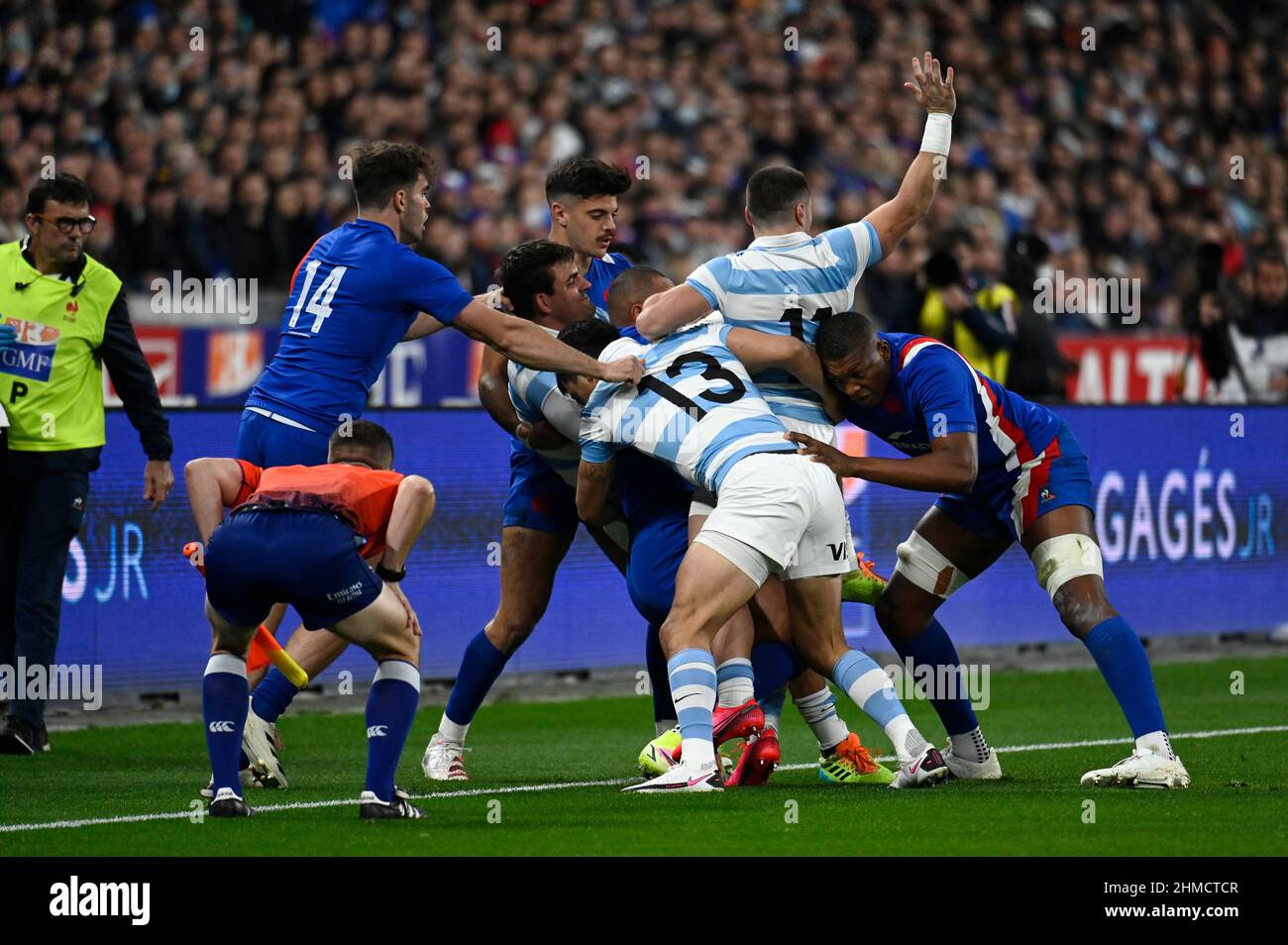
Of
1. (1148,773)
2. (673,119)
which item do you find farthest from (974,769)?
(673,119)

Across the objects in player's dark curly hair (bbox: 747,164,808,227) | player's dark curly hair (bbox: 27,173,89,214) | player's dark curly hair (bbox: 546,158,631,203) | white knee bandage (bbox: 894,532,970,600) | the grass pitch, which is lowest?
the grass pitch

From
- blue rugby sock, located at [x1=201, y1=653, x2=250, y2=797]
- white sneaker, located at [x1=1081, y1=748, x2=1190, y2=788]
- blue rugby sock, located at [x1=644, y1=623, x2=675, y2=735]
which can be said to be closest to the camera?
blue rugby sock, located at [x1=201, y1=653, x2=250, y2=797]

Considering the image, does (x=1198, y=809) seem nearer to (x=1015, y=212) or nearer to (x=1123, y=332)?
(x=1123, y=332)

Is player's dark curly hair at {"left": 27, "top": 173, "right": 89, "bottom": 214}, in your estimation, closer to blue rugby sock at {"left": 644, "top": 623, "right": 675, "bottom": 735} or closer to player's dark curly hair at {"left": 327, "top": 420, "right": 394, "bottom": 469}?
player's dark curly hair at {"left": 327, "top": 420, "right": 394, "bottom": 469}

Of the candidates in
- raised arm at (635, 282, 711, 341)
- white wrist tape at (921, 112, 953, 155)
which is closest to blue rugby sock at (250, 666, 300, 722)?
raised arm at (635, 282, 711, 341)

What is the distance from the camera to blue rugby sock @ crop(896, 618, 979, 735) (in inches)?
306

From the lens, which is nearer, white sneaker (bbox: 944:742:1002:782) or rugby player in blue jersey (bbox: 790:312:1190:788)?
rugby player in blue jersey (bbox: 790:312:1190:788)

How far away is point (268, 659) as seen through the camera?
7887 mm

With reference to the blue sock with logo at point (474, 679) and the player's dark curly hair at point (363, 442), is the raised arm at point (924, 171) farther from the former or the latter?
the blue sock with logo at point (474, 679)

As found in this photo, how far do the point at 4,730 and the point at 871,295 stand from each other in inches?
421

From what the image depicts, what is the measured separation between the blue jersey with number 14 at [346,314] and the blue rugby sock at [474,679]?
1424 mm

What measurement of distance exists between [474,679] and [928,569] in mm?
1976

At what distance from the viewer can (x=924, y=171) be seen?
26.0 feet

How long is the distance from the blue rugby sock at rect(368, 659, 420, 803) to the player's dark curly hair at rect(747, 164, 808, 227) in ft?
7.84
